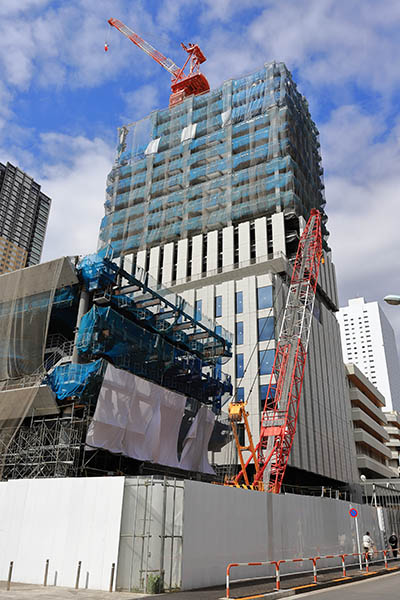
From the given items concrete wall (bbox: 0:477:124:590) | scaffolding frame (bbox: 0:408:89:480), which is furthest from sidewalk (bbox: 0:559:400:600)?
scaffolding frame (bbox: 0:408:89:480)

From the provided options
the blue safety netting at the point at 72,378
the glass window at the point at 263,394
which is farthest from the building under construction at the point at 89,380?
the glass window at the point at 263,394

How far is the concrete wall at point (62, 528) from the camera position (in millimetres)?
14219

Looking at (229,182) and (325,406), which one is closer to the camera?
(325,406)

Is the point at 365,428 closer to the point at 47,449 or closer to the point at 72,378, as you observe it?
the point at 72,378

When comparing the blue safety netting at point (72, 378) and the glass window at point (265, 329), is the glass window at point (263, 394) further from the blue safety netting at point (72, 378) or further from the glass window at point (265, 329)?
the blue safety netting at point (72, 378)

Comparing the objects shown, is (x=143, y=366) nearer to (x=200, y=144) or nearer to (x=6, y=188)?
(x=200, y=144)

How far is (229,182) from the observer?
207ft

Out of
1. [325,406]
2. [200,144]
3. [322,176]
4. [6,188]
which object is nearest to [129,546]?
[325,406]

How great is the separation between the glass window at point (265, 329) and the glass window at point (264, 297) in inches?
57.7

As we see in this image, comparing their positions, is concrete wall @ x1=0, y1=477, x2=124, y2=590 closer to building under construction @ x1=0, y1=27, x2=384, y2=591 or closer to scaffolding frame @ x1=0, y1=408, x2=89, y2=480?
building under construction @ x1=0, y1=27, x2=384, y2=591

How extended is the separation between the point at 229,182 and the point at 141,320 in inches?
1411

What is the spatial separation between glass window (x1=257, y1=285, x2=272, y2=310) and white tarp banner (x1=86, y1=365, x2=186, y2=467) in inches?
758

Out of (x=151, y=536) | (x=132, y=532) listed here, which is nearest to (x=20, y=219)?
(x=132, y=532)

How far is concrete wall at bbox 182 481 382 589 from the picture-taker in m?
14.7
